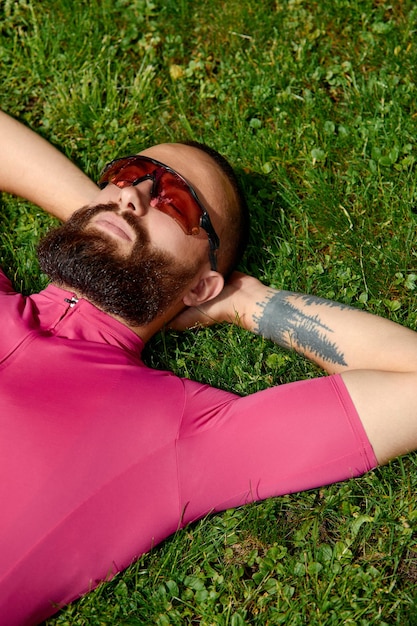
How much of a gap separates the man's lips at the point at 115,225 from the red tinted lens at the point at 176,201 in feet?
0.68

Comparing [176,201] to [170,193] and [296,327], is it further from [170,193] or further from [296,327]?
[296,327]

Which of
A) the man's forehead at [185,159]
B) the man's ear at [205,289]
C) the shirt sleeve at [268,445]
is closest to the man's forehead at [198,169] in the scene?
the man's forehead at [185,159]

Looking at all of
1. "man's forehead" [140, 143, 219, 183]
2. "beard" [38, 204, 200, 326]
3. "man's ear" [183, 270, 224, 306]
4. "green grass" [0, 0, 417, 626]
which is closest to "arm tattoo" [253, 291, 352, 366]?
"green grass" [0, 0, 417, 626]

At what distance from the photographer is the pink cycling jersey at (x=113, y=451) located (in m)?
3.29

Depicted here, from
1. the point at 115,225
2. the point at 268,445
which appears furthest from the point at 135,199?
the point at 268,445

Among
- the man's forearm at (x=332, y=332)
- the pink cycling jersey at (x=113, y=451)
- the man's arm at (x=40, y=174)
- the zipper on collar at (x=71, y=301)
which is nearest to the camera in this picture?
the pink cycling jersey at (x=113, y=451)

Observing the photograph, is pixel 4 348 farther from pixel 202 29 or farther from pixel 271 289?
pixel 202 29

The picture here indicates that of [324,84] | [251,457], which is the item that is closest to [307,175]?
[324,84]

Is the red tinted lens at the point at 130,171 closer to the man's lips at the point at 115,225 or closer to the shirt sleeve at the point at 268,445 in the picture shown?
the man's lips at the point at 115,225

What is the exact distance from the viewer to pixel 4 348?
3.57 m

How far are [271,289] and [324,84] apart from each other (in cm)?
174

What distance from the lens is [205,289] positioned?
Answer: 171 inches

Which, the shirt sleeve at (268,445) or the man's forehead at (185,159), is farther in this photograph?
the man's forehead at (185,159)

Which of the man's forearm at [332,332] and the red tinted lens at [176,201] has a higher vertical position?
the red tinted lens at [176,201]
